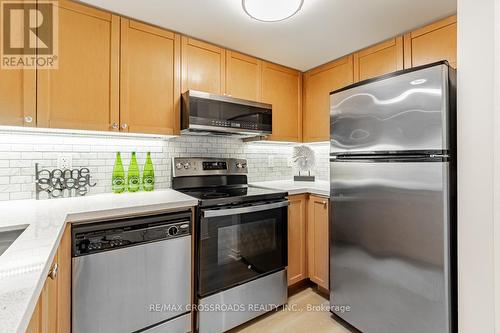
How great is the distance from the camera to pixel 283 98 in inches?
105

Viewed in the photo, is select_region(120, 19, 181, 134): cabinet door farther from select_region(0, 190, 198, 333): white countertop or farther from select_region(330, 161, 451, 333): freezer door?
select_region(330, 161, 451, 333): freezer door

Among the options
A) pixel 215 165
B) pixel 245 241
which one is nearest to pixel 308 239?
pixel 245 241

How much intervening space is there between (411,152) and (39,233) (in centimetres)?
188

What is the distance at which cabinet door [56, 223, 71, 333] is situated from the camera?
3.90 ft

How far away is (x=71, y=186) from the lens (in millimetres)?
1741

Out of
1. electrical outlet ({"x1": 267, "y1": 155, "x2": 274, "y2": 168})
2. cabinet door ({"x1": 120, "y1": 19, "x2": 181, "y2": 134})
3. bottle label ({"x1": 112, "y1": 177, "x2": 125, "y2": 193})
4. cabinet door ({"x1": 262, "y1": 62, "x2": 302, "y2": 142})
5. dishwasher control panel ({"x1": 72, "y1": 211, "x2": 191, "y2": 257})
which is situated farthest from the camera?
electrical outlet ({"x1": 267, "y1": 155, "x2": 274, "y2": 168})

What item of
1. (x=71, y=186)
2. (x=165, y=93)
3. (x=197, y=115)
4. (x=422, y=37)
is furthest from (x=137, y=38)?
(x=422, y=37)

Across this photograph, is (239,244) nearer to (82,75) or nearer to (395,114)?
(395,114)

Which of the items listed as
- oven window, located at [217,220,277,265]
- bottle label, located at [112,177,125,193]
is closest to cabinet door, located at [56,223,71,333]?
bottle label, located at [112,177,125,193]

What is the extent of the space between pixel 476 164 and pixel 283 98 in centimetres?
179

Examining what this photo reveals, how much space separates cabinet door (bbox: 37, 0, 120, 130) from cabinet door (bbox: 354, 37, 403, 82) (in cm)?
204

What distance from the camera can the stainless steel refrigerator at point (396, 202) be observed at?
131cm

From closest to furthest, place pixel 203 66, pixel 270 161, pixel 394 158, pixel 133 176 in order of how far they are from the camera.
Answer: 1. pixel 394 158
2. pixel 133 176
3. pixel 203 66
4. pixel 270 161

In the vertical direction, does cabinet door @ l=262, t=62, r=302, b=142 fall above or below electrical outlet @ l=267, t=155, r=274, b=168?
above
